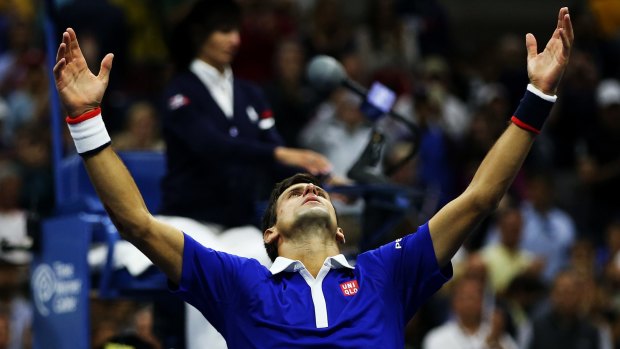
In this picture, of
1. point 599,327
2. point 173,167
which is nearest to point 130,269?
point 173,167

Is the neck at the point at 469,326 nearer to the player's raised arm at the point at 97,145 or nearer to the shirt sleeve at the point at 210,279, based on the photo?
the shirt sleeve at the point at 210,279

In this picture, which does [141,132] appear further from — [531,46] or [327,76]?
[531,46]

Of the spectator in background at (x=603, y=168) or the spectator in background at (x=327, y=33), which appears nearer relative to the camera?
the spectator in background at (x=603, y=168)

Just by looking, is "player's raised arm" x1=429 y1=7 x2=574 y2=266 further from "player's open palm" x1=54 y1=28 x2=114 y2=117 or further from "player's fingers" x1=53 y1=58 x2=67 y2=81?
"player's fingers" x1=53 y1=58 x2=67 y2=81

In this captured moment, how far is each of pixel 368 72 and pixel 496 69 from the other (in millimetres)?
1793

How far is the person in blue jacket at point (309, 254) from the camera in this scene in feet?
16.2

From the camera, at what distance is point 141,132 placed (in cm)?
1168

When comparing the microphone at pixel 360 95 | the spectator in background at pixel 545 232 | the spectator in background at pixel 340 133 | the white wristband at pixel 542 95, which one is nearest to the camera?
the white wristband at pixel 542 95

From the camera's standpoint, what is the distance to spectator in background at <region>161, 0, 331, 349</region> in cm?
698

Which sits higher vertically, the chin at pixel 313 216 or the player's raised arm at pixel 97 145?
the player's raised arm at pixel 97 145

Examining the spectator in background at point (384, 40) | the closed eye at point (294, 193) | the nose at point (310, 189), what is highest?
the nose at point (310, 189)

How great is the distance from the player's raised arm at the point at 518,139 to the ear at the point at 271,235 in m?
0.73

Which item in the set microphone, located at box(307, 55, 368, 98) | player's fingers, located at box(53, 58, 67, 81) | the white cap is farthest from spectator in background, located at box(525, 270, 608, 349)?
player's fingers, located at box(53, 58, 67, 81)

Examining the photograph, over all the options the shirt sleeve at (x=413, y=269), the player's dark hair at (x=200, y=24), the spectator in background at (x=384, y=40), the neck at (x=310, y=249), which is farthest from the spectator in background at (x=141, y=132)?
the shirt sleeve at (x=413, y=269)
